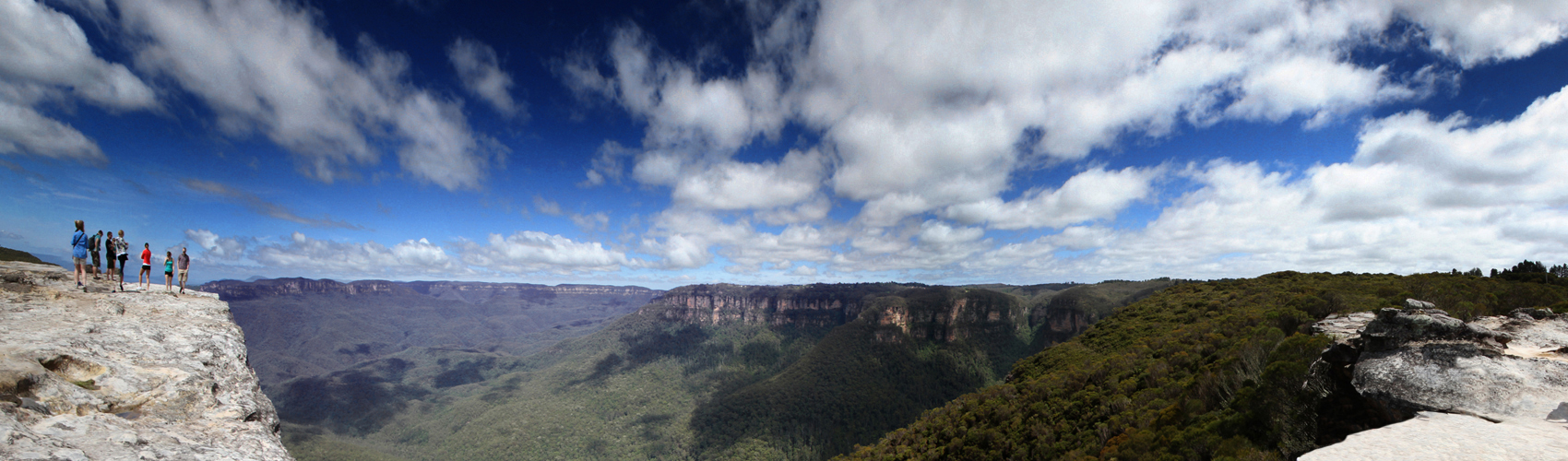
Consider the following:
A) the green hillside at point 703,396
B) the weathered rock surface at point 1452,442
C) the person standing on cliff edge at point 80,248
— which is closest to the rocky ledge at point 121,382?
the person standing on cliff edge at point 80,248

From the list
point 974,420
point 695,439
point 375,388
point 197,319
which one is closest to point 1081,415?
point 974,420

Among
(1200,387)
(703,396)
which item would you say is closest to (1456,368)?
(1200,387)

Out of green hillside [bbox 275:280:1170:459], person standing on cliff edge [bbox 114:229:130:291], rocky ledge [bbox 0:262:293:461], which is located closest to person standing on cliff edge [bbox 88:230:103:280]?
person standing on cliff edge [bbox 114:229:130:291]

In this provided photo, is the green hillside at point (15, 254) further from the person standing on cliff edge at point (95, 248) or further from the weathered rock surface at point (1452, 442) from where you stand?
the weathered rock surface at point (1452, 442)

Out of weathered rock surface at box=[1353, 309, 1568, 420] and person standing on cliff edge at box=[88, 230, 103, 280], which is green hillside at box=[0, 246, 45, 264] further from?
weathered rock surface at box=[1353, 309, 1568, 420]

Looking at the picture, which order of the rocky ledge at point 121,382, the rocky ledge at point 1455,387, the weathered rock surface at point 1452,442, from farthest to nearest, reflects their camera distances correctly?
the rocky ledge at point 1455,387 → the weathered rock surface at point 1452,442 → the rocky ledge at point 121,382

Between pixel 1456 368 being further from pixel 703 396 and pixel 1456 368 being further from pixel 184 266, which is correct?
pixel 703 396
